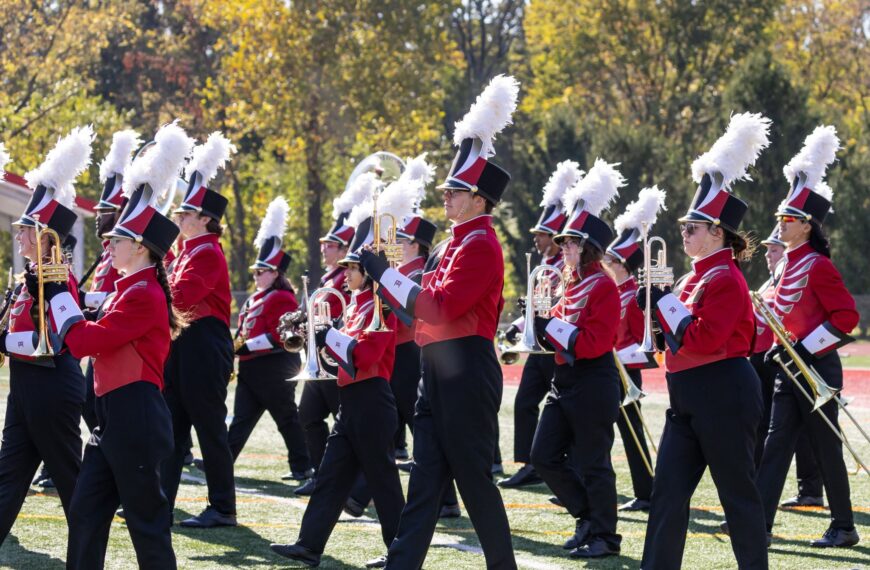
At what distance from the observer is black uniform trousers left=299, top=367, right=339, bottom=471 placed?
32.7 ft

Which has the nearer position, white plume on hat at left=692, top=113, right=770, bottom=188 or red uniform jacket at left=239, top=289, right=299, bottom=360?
white plume on hat at left=692, top=113, right=770, bottom=188

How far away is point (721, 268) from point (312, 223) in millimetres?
32443

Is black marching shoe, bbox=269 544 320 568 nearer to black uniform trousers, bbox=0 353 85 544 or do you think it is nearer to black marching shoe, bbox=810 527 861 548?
black uniform trousers, bbox=0 353 85 544

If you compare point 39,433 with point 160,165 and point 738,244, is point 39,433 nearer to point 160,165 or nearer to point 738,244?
point 160,165

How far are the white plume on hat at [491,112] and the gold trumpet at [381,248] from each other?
60 centimetres

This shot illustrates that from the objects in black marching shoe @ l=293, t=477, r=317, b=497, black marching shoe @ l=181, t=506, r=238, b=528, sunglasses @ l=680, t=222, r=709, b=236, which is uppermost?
sunglasses @ l=680, t=222, r=709, b=236

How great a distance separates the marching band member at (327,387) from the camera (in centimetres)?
1000

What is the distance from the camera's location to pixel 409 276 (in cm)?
1041

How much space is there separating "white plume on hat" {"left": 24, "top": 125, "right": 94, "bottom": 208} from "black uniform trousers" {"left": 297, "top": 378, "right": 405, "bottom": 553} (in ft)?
5.80

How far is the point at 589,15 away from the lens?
44.0m

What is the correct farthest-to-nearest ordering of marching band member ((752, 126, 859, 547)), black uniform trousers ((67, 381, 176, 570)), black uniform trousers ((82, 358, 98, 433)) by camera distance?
black uniform trousers ((82, 358, 98, 433)), marching band member ((752, 126, 859, 547)), black uniform trousers ((67, 381, 176, 570))

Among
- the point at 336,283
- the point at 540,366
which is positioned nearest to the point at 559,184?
the point at 540,366

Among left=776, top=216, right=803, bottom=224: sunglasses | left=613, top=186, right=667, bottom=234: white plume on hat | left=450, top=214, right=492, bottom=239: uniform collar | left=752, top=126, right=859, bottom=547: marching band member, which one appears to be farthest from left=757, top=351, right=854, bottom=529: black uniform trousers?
left=450, top=214, right=492, bottom=239: uniform collar

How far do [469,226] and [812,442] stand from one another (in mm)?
3094
